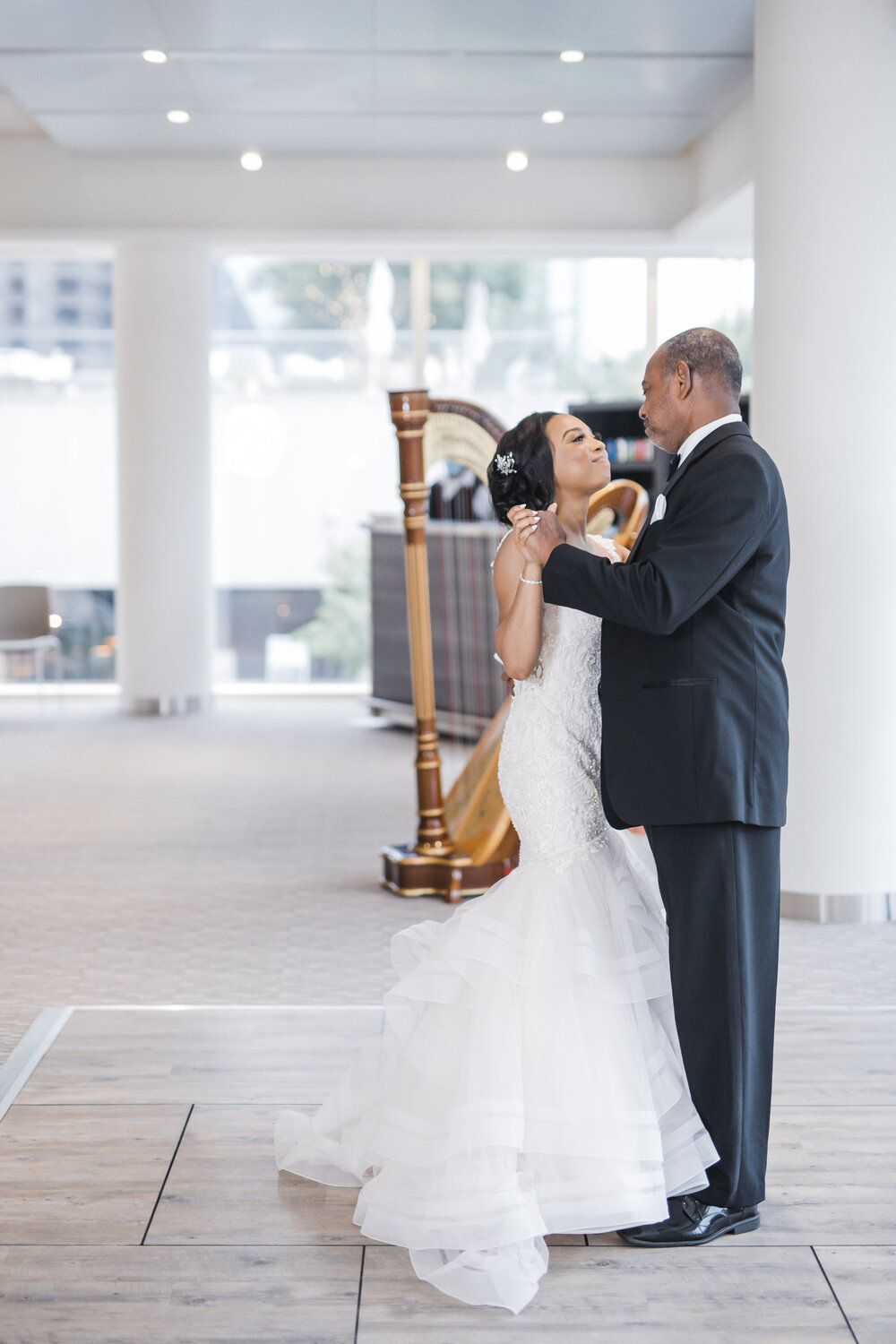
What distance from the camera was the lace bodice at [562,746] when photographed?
2.58 m

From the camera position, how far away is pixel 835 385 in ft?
14.5

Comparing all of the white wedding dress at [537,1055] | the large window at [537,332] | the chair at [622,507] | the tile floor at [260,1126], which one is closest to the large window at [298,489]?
the large window at [537,332]

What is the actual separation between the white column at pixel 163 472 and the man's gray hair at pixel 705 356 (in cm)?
742

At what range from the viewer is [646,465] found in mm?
9828

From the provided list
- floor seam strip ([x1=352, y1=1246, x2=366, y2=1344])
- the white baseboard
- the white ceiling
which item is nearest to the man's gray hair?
floor seam strip ([x1=352, y1=1246, x2=366, y2=1344])

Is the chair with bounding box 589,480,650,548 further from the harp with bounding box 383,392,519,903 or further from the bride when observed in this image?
the bride

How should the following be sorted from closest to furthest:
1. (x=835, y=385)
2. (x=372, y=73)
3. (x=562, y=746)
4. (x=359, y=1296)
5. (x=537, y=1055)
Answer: (x=359, y=1296) → (x=537, y=1055) → (x=562, y=746) → (x=835, y=385) → (x=372, y=73)

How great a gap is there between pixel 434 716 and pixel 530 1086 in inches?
98.9

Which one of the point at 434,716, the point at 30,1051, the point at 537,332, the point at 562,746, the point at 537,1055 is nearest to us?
the point at 537,1055

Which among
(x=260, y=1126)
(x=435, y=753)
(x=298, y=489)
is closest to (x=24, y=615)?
(x=298, y=489)

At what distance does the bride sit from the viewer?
2340 millimetres

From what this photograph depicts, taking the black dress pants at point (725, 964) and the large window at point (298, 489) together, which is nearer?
the black dress pants at point (725, 964)

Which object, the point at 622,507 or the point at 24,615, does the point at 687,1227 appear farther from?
the point at 24,615

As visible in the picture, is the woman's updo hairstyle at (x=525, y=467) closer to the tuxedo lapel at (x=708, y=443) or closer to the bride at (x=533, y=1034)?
the bride at (x=533, y=1034)
